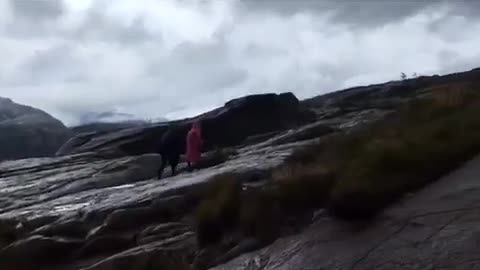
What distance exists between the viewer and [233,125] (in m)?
50.5

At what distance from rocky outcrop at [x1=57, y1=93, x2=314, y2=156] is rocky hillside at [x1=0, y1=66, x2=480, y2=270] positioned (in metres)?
5.15

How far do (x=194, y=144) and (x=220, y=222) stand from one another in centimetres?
1784

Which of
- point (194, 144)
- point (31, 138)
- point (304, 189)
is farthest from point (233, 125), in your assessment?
point (31, 138)

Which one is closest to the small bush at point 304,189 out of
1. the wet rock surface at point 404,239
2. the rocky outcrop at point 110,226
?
the wet rock surface at point 404,239

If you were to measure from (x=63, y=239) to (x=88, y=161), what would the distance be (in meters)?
24.1

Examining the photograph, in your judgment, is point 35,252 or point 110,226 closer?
point 35,252

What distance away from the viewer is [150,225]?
67.8 feet

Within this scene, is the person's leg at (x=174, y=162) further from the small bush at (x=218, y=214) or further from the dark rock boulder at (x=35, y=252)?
the small bush at (x=218, y=214)

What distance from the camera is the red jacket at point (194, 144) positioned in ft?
99.8

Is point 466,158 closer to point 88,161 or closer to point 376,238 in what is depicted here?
point 376,238

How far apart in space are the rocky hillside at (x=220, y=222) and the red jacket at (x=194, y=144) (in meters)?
1.81

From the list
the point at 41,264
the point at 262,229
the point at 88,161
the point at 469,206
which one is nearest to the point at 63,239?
the point at 41,264

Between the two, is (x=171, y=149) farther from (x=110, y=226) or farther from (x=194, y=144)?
(x=110, y=226)

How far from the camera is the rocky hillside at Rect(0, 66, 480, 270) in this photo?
10.2 m
